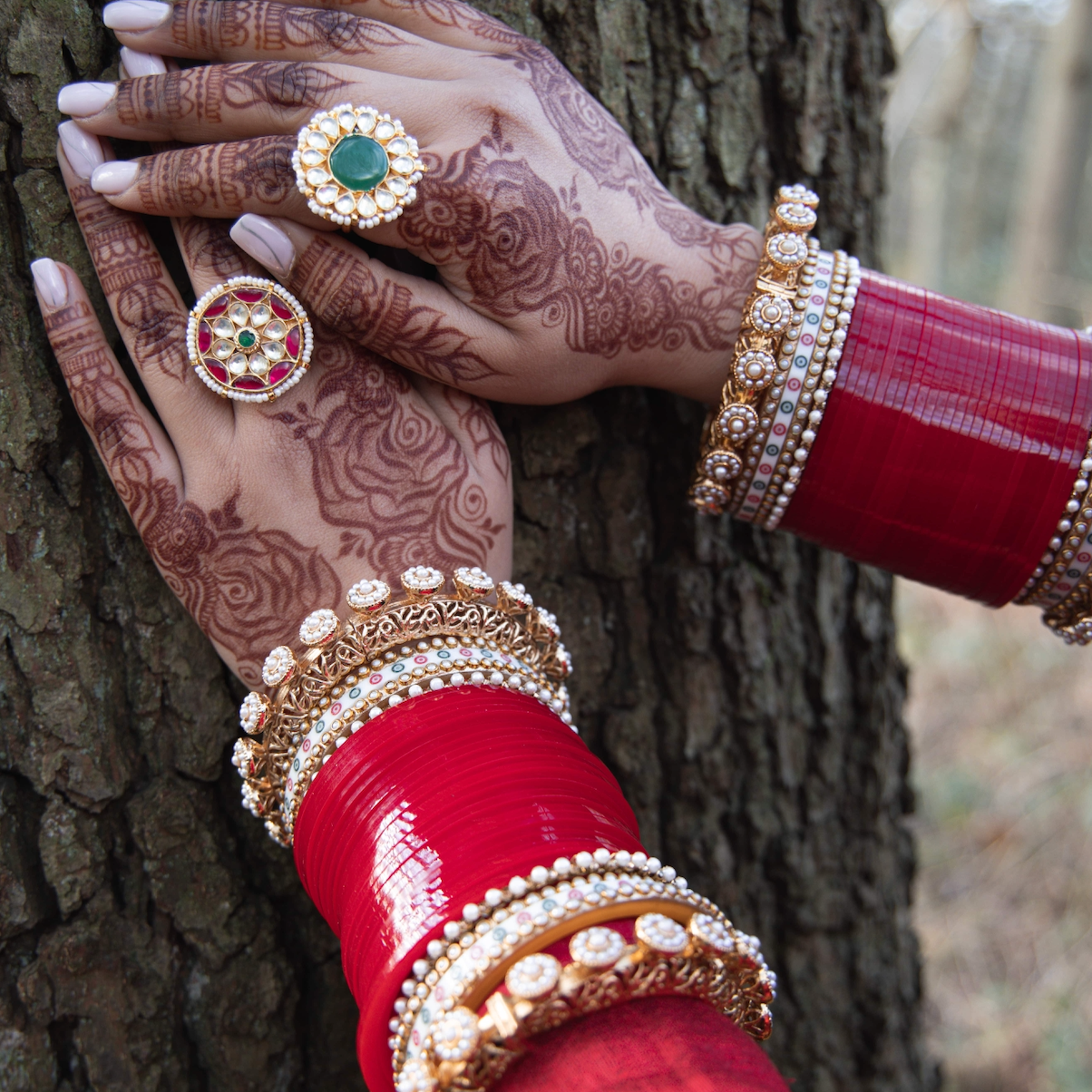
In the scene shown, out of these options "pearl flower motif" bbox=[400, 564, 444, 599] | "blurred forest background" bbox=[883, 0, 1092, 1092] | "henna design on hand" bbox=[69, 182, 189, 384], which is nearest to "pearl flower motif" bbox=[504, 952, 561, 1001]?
"pearl flower motif" bbox=[400, 564, 444, 599]

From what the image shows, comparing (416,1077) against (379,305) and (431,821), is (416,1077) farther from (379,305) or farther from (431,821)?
(379,305)

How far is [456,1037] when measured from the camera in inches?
27.7

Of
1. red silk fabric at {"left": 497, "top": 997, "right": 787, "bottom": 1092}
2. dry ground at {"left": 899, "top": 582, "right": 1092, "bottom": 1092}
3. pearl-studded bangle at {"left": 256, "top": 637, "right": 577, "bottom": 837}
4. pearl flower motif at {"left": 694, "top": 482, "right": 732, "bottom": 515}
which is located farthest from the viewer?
dry ground at {"left": 899, "top": 582, "right": 1092, "bottom": 1092}

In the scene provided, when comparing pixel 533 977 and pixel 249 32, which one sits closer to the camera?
pixel 533 977

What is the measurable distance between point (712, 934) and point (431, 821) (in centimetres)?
28

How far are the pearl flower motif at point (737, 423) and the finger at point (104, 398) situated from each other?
670mm

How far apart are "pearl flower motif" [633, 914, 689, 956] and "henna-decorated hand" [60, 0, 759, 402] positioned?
663 millimetres

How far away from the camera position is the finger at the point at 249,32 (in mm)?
1018

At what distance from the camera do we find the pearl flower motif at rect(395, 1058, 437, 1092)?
0.72m

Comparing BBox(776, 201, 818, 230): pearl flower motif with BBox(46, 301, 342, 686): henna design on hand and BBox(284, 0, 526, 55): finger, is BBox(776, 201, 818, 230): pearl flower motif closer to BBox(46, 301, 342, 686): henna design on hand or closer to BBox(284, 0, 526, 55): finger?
BBox(284, 0, 526, 55): finger

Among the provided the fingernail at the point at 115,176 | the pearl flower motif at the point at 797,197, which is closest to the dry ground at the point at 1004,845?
the pearl flower motif at the point at 797,197

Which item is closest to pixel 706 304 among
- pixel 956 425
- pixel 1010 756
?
pixel 956 425

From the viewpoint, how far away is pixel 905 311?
1108mm

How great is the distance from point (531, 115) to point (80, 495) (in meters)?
0.74
